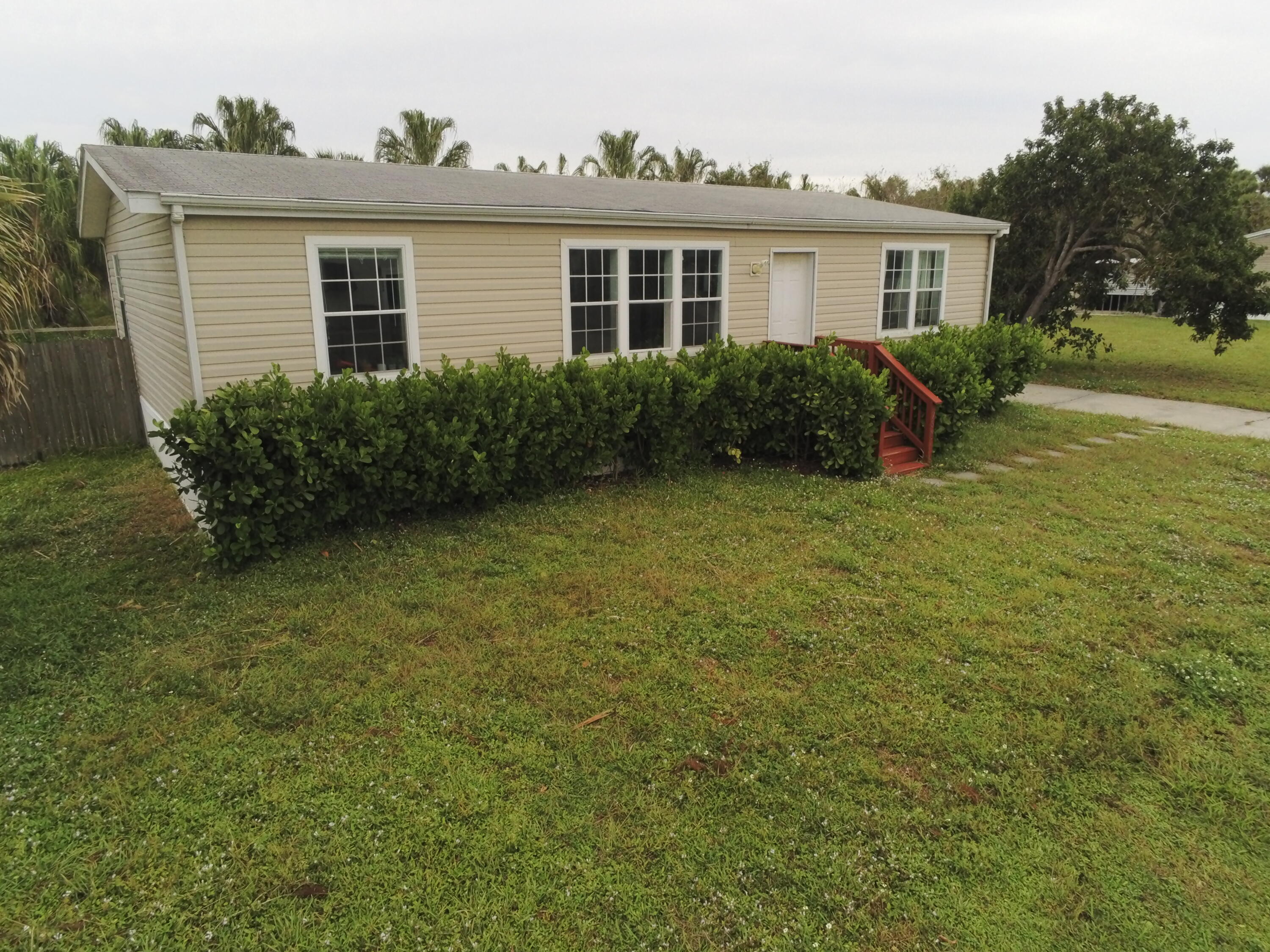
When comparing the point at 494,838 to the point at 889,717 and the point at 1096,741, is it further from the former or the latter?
the point at 1096,741

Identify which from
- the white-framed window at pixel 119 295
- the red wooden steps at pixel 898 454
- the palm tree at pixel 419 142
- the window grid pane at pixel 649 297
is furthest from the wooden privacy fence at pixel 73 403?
the palm tree at pixel 419 142

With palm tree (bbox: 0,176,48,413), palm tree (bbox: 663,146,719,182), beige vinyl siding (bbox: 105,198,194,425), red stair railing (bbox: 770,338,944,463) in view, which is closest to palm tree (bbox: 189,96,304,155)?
palm tree (bbox: 663,146,719,182)

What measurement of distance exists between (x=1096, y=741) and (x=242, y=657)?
15.9ft

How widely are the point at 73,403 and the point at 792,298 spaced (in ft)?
33.1

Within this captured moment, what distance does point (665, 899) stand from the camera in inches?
109

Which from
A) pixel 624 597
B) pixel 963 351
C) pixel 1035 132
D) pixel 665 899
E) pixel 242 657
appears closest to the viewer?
pixel 665 899

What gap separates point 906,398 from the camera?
9.13 metres

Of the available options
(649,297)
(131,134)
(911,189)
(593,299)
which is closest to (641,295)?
(649,297)

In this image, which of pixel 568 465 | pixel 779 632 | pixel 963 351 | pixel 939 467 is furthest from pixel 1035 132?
pixel 779 632

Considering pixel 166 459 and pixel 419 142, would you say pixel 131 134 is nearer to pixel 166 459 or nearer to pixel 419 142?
pixel 419 142

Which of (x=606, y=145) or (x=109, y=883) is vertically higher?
(x=606, y=145)

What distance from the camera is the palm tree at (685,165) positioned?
3256 cm

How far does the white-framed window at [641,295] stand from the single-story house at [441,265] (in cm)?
2

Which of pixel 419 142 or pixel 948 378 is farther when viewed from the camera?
pixel 419 142
